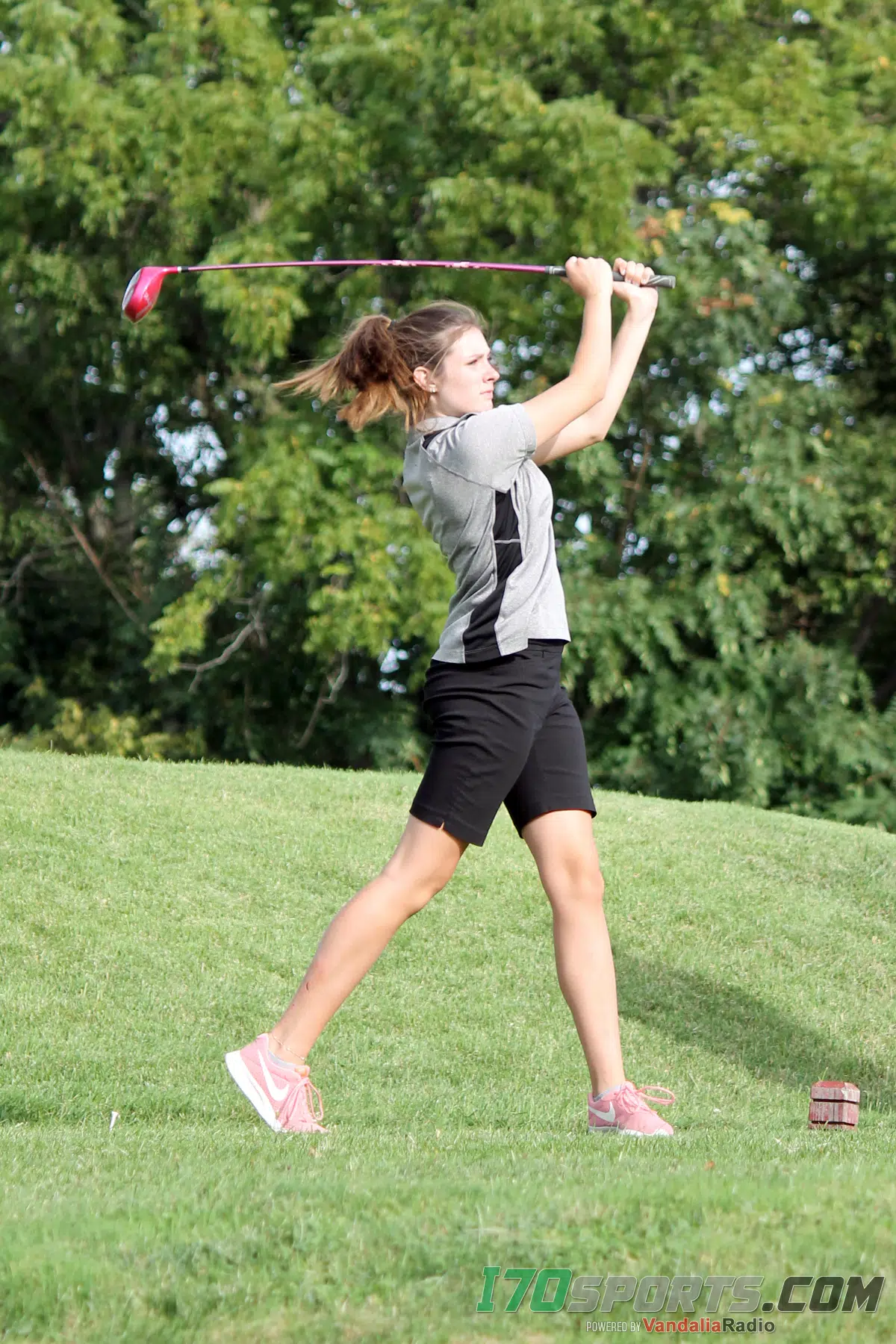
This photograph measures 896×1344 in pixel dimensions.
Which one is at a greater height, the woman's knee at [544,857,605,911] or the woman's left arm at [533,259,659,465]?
the woman's left arm at [533,259,659,465]

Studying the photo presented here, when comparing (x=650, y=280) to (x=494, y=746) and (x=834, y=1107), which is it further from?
(x=834, y=1107)

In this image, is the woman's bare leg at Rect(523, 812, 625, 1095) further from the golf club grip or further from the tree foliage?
the tree foliage

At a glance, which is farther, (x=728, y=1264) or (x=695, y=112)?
(x=695, y=112)

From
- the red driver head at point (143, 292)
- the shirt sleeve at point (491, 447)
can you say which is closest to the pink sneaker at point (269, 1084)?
the shirt sleeve at point (491, 447)

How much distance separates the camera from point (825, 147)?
14172mm

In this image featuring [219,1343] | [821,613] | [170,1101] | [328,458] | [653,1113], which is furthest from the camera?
[821,613]

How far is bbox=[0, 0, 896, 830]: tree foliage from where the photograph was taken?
13.6 meters

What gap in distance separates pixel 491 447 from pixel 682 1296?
6.73 ft

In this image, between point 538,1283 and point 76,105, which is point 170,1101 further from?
point 76,105

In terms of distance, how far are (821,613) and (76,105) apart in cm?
887

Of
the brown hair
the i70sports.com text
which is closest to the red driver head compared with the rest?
the brown hair

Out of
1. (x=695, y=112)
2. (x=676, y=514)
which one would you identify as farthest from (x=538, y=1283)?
(x=695, y=112)

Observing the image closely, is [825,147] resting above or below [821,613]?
above

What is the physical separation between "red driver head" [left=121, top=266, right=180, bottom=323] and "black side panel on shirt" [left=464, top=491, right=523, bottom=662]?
5.41ft
